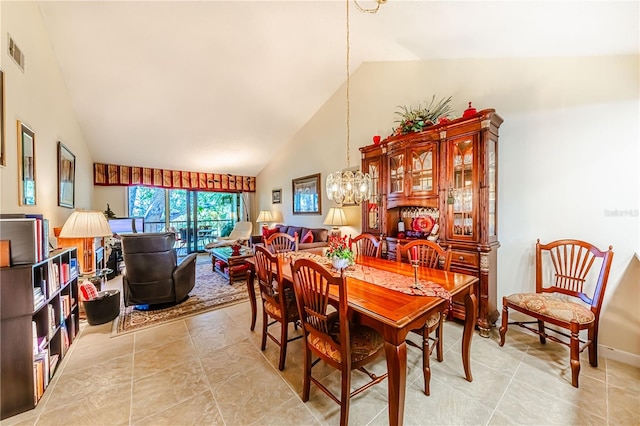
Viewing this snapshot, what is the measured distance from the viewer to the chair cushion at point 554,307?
185 centimetres

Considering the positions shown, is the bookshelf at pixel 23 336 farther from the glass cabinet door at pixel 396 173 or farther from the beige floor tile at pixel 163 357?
the glass cabinet door at pixel 396 173

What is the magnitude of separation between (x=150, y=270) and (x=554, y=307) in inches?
156

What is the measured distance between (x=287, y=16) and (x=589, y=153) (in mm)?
3297

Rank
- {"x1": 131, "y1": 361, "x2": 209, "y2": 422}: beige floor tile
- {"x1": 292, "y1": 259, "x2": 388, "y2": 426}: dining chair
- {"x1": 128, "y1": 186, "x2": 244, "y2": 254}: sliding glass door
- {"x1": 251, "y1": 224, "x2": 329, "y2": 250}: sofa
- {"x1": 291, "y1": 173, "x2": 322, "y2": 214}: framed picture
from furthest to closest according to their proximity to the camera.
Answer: {"x1": 128, "y1": 186, "x2": 244, "y2": 254}: sliding glass door
{"x1": 291, "y1": 173, "x2": 322, "y2": 214}: framed picture
{"x1": 251, "y1": 224, "x2": 329, "y2": 250}: sofa
{"x1": 131, "y1": 361, "x2": 209, "y2": 422}: beige floor tile
{"x1": 292, "y1": 259, "x2": 388, "y2": 426}: dining chair

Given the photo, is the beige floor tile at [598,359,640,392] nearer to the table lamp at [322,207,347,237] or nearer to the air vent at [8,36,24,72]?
the table lamp at [322,207,347,237]

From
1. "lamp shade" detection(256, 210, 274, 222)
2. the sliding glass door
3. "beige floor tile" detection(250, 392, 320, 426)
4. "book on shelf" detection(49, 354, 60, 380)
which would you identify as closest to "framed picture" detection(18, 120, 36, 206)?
"book on shelf" detection(49, 354, 60, 380)

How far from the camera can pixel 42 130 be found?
256cm

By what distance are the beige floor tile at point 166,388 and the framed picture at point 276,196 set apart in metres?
4.76

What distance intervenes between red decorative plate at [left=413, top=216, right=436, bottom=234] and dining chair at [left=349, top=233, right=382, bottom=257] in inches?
24.3

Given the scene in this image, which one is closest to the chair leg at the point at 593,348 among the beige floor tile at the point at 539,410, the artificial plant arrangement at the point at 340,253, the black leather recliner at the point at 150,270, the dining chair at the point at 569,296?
the dining chair at the point at 569,296

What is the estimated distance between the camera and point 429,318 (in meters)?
1.61

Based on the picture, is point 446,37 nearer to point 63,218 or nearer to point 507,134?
point 507,134

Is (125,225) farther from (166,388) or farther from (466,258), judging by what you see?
(466,258)

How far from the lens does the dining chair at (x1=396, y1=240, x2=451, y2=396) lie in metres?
1.69
